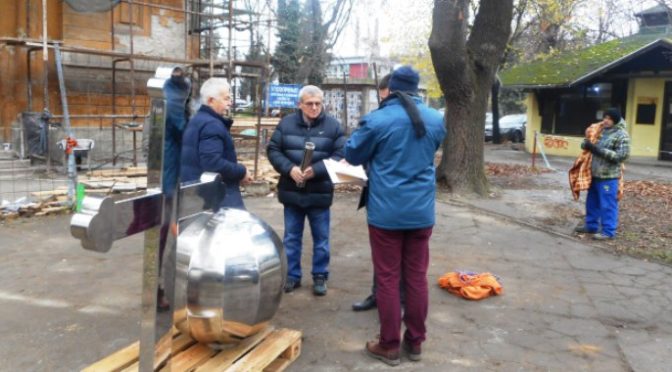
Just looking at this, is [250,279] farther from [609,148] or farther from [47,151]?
[47,151]

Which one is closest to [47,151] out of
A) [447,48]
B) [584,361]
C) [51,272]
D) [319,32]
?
[51,272]

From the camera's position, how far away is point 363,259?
6.37 metres

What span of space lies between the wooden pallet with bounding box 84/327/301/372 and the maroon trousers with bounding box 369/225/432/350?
596mm

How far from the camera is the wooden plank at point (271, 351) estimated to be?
3.31 metres

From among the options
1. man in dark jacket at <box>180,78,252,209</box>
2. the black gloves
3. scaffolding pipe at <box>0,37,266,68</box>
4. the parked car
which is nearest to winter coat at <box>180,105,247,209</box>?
man in dark jacket at <box>180,78,252,209</box>

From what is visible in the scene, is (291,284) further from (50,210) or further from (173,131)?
(50,210)

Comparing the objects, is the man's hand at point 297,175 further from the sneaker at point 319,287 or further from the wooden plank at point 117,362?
the wooden plank at point 117,362

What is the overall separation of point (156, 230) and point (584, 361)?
3.02 meters

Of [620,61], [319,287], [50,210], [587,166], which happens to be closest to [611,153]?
[587,166]

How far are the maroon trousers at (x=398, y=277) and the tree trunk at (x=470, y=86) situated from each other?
6.60 meters

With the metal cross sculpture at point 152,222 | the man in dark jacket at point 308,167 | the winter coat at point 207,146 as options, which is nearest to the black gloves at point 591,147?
the man in dark jacket at point 308,167

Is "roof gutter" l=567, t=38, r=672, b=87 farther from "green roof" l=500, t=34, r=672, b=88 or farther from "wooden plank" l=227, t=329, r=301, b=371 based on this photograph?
"wooden plank" l=227, t=329, r=301, b=371

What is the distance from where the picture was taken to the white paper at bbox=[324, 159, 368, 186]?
439 cm

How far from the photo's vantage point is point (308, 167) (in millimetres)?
4785
